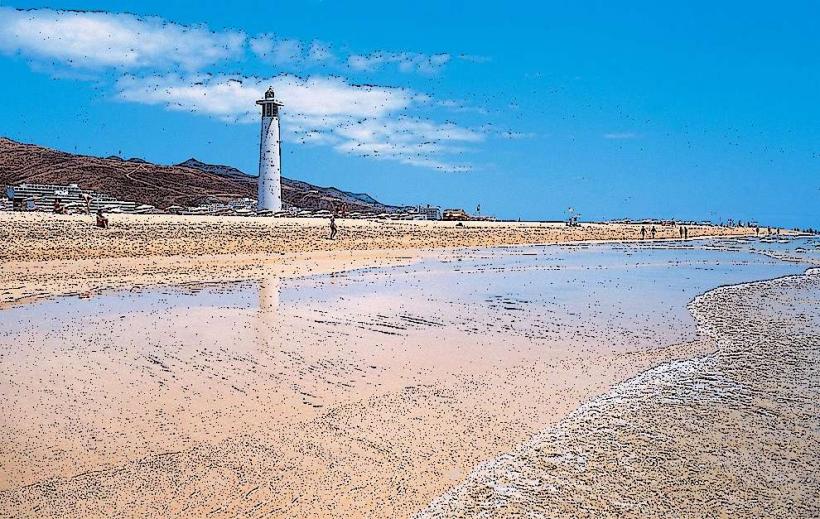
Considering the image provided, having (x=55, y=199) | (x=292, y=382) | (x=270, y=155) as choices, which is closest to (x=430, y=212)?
(x=270, y=155)

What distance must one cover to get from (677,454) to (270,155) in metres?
49.1

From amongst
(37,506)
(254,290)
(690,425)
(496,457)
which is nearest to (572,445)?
(496,457)

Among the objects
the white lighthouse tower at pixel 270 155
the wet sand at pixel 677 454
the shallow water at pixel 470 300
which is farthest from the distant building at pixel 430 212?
the wet sand at pixel 677 454

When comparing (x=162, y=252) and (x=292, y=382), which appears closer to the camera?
(x=292, y=382)

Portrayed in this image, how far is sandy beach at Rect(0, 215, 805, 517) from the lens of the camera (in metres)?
3.71

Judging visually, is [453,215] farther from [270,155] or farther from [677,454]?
[677,454]

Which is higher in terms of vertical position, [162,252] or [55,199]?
[55,199]

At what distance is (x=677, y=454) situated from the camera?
4227 millimetres

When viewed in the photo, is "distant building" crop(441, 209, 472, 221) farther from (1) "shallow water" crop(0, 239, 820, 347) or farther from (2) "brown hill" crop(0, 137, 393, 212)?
(1) "shallow water" crop(0, 239, 820, 347)

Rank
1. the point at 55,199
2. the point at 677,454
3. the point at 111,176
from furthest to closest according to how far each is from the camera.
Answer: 1. the point at 111,176
2. the point at 55,199
3. the point at 677,454

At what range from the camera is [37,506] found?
134 inches

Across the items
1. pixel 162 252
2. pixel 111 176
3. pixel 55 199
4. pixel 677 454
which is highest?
pixel 111 176

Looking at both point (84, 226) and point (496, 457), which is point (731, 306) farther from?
point (84, 226)

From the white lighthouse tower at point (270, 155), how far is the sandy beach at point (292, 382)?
36450 mm
